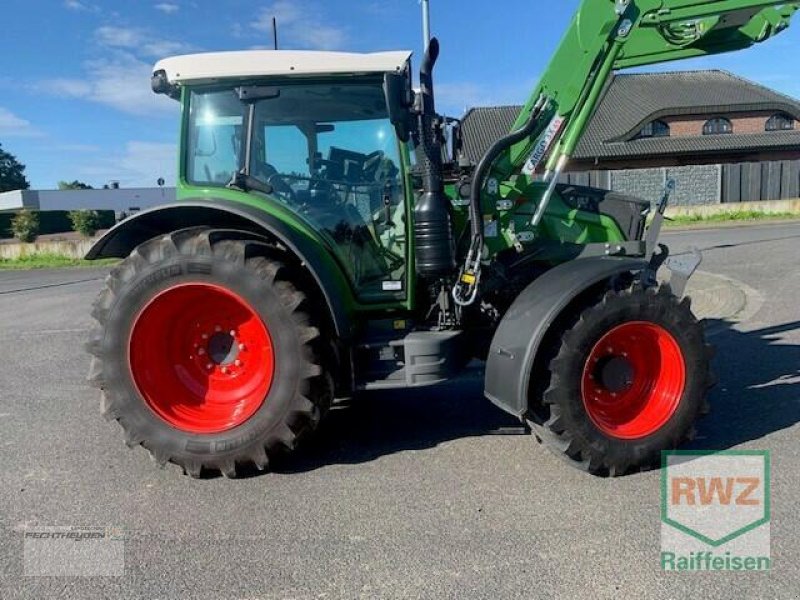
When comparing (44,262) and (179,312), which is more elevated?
(179,312)

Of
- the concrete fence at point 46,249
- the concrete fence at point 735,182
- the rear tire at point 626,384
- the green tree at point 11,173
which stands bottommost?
the rear tire at point 626,384

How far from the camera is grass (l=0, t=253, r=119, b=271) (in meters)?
19.3

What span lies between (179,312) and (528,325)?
6.73ft

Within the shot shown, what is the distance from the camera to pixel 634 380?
374cm

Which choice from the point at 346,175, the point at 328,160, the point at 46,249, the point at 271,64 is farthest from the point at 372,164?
the point at 46,249

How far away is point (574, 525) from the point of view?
2961 mm

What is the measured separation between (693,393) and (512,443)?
1.09m

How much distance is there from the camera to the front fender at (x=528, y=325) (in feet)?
11.2

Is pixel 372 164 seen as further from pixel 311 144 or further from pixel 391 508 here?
pixel 391 508

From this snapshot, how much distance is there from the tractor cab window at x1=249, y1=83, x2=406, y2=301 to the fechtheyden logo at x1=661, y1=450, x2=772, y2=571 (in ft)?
6.28

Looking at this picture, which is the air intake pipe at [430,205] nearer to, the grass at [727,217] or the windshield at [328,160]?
the windshield at [328,160]

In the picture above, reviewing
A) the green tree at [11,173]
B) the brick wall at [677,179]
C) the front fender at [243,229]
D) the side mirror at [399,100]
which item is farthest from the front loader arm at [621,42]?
the green tree at [11,173]

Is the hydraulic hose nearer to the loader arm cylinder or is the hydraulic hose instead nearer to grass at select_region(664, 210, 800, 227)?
the loader arm cylinder

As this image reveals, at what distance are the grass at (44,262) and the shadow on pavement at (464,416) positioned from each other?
16.4m
